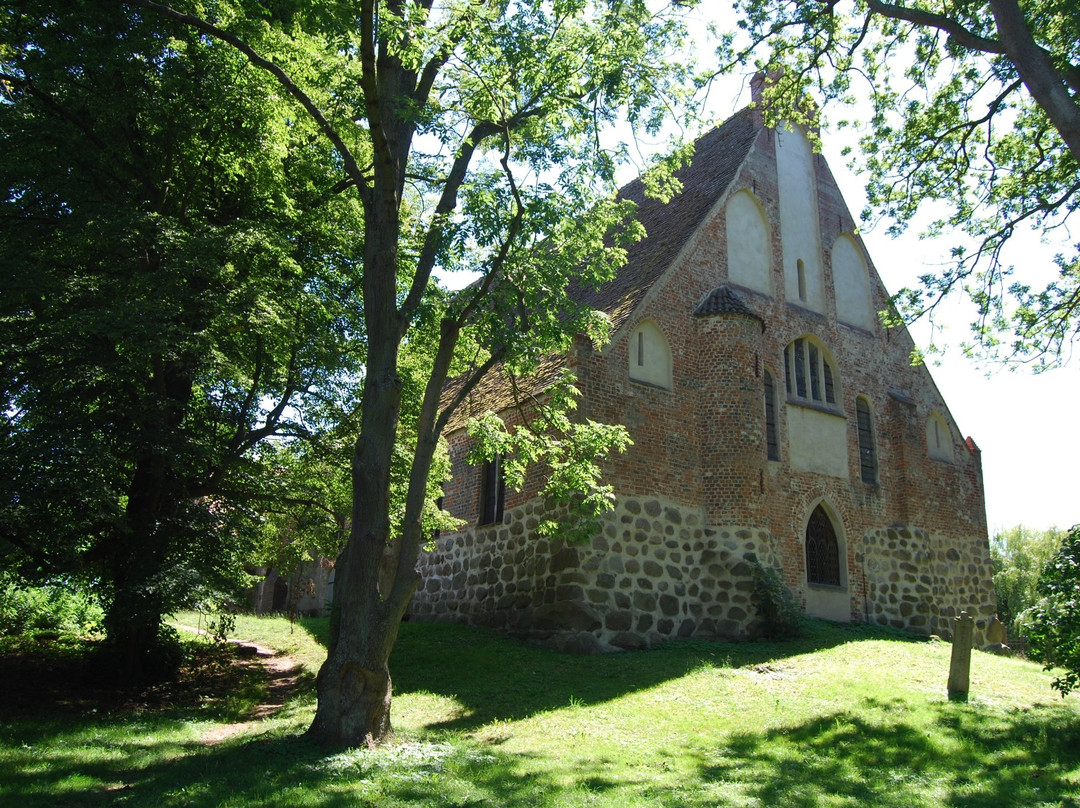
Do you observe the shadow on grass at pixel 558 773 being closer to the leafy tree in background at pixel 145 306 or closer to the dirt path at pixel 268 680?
the dirt path at pixel 268 680

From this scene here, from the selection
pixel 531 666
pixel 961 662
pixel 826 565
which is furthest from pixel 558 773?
pixel 826 565

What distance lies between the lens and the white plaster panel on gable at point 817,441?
18.8 metres

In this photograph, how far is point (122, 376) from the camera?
1062 cm

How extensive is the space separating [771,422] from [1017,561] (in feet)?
96.9

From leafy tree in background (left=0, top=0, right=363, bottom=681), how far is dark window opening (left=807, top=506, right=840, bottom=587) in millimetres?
11446

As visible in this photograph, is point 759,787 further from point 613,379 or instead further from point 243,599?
point 613,379

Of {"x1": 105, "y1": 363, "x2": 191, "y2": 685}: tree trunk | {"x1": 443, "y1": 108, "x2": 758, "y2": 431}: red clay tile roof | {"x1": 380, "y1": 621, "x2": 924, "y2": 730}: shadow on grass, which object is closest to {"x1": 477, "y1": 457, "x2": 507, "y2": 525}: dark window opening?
{"x1": 443, "y1": 108, "x2": 758, "y2": 431}: red clay tile roof

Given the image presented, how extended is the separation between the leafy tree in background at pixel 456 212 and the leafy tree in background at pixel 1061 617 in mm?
5812

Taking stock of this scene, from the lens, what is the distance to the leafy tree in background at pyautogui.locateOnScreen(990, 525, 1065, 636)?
37.1 m

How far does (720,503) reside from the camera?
16.8 metres

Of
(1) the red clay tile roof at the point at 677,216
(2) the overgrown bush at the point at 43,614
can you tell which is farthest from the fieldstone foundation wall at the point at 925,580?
(2) the overgrown bush at the point at 43,614

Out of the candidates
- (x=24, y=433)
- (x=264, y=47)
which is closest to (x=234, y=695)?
(x=24, y=433)

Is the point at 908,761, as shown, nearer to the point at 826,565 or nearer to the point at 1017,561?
the point at 826,565

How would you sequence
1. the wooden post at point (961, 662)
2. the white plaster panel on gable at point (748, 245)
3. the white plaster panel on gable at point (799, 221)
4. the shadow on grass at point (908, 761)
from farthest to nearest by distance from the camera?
the white plaster panel on gable at point (799, 221) < the white plaster panel on gable at point (748, 245) < the wooden post at point (961, 662) < the shadow on grass at point (908, 761)
